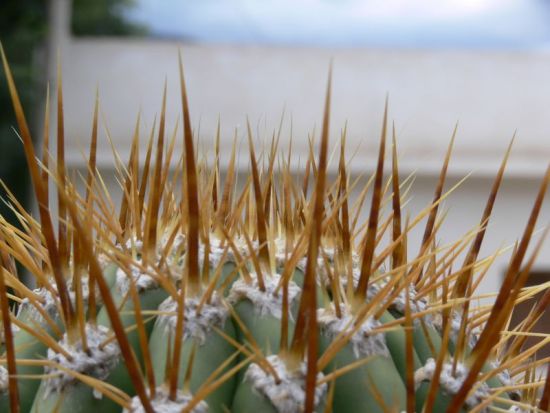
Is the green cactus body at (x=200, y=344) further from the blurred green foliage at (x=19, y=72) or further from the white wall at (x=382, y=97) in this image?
the white wall at (x=382, y=97)

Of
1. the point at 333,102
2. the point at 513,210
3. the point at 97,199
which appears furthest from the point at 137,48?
the point at 97,199

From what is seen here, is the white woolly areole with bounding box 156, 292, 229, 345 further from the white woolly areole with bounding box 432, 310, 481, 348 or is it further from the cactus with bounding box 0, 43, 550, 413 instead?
the white woolly areole with bounding box 432, 310, 481, 348

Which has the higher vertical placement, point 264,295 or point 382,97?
point 264,295

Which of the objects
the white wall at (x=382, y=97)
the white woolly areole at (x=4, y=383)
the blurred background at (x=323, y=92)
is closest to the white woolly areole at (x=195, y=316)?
the white woolly areole at (x=4, y=383)

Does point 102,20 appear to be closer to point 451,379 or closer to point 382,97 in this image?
point 382,97

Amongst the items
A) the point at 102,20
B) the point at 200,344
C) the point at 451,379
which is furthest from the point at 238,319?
the point at 102,20

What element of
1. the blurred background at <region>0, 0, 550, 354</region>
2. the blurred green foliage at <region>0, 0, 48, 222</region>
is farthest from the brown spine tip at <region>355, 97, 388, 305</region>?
the blurred background at <region>0, 0, 550, 354</region>
